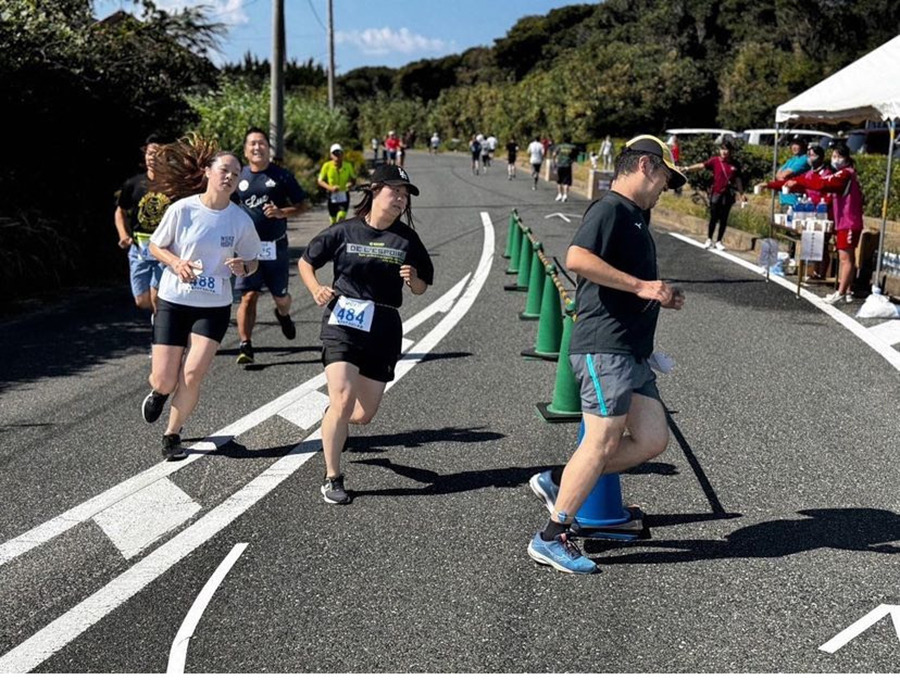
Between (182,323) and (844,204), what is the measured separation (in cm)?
879

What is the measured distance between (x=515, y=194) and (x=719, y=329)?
23.9 metres

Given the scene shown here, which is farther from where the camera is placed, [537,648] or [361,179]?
[361,179]

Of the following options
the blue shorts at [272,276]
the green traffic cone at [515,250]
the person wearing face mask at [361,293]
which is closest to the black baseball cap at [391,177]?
the person wearing face mask at [361,293]

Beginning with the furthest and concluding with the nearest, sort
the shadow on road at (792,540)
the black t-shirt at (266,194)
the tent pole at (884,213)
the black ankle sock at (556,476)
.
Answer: the tent pole at (884,213), the black t-shirt at (266,194), the black ankle sock at (556,476), the shadow on road at (792,540)

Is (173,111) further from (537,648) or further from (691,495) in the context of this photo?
(537,648)

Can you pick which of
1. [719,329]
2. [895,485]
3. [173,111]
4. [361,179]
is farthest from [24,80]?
[361,179]

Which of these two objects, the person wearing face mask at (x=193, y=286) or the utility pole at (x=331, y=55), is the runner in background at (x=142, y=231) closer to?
the person wearing face mask at (x=193, y=286)

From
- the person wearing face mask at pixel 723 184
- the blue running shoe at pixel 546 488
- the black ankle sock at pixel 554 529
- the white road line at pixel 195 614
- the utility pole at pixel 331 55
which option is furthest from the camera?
the utility pole at pixel 331 55

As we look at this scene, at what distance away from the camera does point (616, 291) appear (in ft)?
14.8

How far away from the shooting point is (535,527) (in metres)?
5.14

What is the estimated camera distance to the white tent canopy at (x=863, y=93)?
1196cm

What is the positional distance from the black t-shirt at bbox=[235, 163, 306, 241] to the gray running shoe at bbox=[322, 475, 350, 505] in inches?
149

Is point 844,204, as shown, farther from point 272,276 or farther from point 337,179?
point 272,276

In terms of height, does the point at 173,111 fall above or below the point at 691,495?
above
